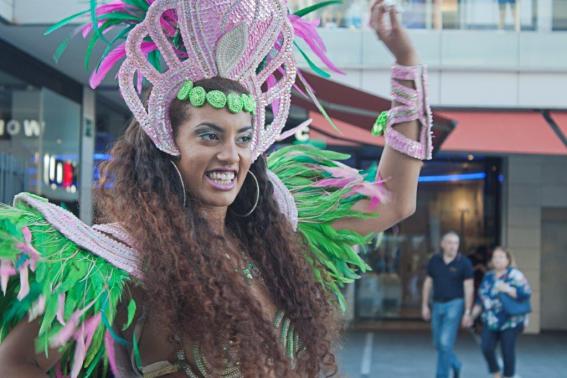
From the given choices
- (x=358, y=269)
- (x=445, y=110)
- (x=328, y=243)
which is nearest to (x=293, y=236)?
(x=328, y=243)

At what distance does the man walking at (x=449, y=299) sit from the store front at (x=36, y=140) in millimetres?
3729

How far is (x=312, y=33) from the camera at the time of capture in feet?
7.96

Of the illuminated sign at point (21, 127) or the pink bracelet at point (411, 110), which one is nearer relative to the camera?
the pink bracelet at point (411, 110)

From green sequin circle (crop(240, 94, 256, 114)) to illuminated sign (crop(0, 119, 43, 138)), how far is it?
6.88m

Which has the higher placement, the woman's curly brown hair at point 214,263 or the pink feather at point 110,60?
the pink feather at point 110,60

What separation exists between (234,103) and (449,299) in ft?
21.4

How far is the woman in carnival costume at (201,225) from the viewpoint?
175 centimetres

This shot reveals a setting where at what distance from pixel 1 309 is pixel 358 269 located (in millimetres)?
1106

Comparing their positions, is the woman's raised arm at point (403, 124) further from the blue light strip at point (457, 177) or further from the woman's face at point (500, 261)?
the blue light strip at point (457, 177)

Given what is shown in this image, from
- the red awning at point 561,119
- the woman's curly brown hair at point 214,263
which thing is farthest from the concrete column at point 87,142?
the woman's curly brown hair at point 214,263

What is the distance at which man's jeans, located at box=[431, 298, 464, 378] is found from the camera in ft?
26.3

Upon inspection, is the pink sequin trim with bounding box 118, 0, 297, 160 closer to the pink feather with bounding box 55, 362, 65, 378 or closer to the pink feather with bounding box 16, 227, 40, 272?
the pink feather with bounding box 16, 227, 40, 272

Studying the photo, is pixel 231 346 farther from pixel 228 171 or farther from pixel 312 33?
pixel 312 33

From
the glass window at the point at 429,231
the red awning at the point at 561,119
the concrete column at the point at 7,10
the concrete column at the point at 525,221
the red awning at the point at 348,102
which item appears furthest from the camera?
the glass window at the point at 429,231
